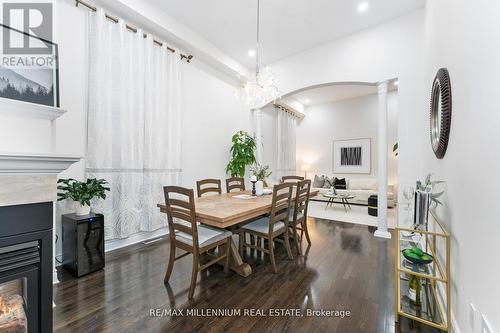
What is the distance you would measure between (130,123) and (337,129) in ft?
21.2

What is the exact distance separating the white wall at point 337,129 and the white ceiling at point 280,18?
12.1ft

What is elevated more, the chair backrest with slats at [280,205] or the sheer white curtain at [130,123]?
the sheer white curtain at [130,123]

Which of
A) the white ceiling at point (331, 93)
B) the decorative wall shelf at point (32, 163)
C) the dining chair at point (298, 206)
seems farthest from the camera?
the white ceiling at point (331, 93)

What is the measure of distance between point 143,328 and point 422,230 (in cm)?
221

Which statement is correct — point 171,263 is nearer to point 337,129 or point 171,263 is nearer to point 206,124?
point 206,124

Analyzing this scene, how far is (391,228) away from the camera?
3.72 m

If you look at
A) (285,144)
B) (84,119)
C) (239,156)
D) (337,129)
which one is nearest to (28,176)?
(84,119)

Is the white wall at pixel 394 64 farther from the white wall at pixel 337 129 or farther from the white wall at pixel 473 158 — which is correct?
the white wall at pixel 337 129

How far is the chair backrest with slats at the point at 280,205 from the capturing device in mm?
2258

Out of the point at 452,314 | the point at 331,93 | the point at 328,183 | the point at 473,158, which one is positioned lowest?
the point at 452,314

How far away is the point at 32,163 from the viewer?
1229 millimetres

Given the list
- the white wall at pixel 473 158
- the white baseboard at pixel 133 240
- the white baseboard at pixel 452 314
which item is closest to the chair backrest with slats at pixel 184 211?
the white baseboard at pixel 133 240

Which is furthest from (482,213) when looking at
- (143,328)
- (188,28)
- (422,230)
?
(188,28)

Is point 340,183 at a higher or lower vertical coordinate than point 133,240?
higher
